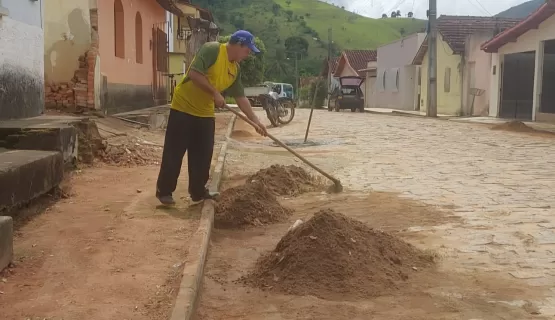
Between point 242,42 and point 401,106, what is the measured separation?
34521 millimetres

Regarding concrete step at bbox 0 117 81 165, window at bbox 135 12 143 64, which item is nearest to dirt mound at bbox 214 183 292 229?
concrete step at bbox 0 117 81 165

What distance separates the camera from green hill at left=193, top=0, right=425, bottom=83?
78.4 m

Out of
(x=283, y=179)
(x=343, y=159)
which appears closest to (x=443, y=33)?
(x=343, y=159)

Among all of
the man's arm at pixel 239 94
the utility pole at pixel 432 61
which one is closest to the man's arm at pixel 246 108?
the man's arm at pixel 239 94

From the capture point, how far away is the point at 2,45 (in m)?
7.42

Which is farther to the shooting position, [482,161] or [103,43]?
[103,43]

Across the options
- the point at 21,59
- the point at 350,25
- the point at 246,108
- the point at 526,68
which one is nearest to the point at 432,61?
the point at 526,68

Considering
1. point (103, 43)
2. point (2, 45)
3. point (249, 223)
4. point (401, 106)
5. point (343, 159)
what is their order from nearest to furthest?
point (249, 223) < point (2, 45) < point (343, 159) < point (103, 43) < point (401, 106)

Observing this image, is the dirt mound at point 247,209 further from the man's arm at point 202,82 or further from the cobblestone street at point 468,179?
the cobblestone street at point 468,179

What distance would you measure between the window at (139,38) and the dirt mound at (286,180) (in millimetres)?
10203

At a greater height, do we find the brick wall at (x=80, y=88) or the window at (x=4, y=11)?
the window at (x=4, y=11)

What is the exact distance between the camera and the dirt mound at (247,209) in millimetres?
5516

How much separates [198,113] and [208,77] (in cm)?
35

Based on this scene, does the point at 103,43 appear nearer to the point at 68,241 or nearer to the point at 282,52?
the point at 68,241
